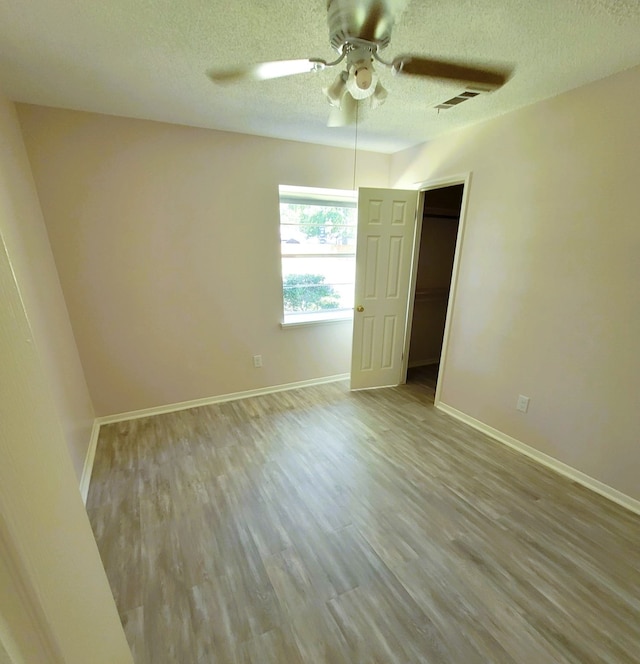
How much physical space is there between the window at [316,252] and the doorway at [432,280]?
0.86m

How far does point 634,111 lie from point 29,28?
9.63 feet

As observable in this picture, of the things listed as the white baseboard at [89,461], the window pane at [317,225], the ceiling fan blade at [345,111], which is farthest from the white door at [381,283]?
the white baseboard at [89,461]

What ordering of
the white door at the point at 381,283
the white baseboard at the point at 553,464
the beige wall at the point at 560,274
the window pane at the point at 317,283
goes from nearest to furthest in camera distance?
1. the beige wall at the point at 560,274
2. the white baseboard at the point at 553,464
3. the white door at the point at 381,283
4. the window pane at the point at 317,283

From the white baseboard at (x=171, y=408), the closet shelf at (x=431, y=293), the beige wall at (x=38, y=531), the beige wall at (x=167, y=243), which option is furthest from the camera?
the closet shelf at (x=431, y=293)

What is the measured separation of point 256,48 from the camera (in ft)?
4.85

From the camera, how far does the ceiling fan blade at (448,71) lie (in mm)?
1181

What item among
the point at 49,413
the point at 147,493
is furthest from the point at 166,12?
the point at 147,493

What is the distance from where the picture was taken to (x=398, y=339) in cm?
336

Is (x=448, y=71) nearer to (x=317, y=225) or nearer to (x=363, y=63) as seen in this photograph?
(x=363, y=63)

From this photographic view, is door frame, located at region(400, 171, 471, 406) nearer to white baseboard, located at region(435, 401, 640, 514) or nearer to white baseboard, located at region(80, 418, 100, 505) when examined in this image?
white baseboard, located at region(435, 401, 640, 514)

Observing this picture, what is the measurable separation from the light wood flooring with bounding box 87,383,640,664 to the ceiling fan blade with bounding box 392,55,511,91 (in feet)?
7.15

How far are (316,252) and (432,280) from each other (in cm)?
163

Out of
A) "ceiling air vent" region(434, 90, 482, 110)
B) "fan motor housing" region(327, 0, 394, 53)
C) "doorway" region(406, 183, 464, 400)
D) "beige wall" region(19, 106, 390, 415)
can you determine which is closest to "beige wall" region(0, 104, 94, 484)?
"beige wall" region(19, 106, 390, 415)

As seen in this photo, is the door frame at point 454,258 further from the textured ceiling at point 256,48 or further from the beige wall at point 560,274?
the textured ceiling at point 256,48
